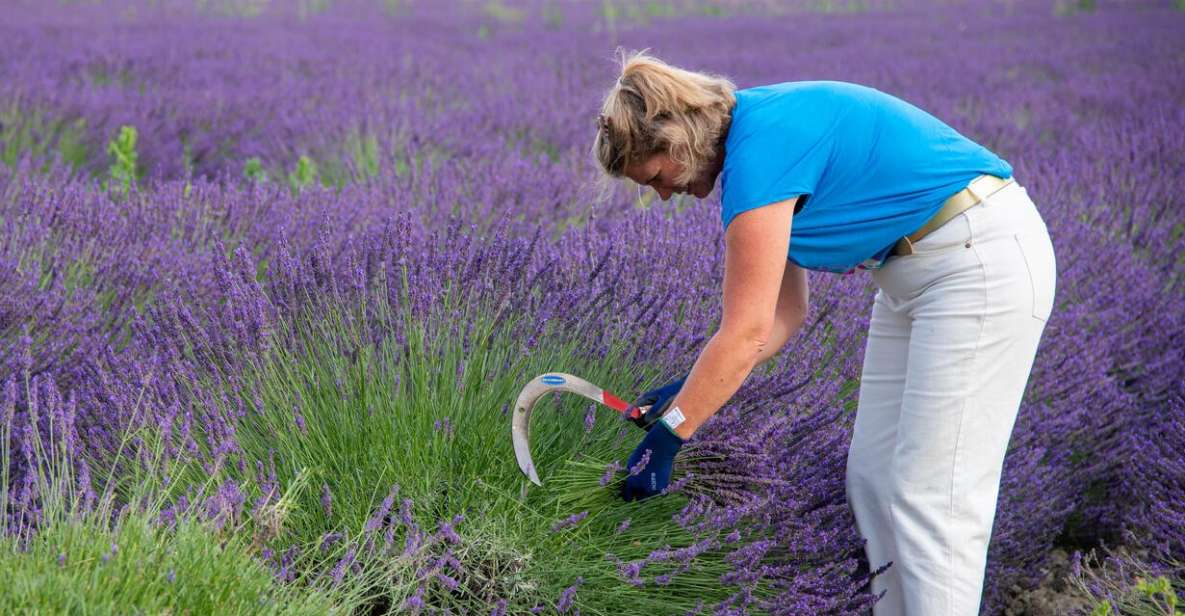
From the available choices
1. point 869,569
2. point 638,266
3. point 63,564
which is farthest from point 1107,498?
point 63,564

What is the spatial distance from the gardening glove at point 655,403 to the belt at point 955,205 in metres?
0.49

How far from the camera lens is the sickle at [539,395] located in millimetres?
1997

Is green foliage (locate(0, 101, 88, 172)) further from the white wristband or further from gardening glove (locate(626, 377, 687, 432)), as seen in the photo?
the white wristband

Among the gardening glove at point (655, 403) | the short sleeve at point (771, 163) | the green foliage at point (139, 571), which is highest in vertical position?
the short sleeve at point (771, 163)

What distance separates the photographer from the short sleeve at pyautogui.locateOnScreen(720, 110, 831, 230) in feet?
6.11

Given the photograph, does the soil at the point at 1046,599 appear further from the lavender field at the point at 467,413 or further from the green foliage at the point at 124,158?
the green foliage at the point at 124,158

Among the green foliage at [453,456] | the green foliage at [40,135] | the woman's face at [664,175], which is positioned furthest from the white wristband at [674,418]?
the green foliage at [40,135]

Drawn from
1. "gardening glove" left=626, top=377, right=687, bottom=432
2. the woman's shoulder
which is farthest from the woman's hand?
the woman's shoulder

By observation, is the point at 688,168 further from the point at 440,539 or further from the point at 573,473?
the point at 440,539

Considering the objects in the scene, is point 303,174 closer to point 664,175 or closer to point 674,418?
point 664,175

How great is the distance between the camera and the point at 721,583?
2.04m

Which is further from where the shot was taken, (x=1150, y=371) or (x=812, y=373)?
(x=1150, y=371)

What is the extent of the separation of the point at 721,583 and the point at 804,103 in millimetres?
848

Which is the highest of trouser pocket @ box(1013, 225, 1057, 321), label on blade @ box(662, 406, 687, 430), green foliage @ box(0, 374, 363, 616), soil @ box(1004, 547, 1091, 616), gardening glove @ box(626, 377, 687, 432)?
trouser pocket @ box(1013, 225, 1057, 321)
